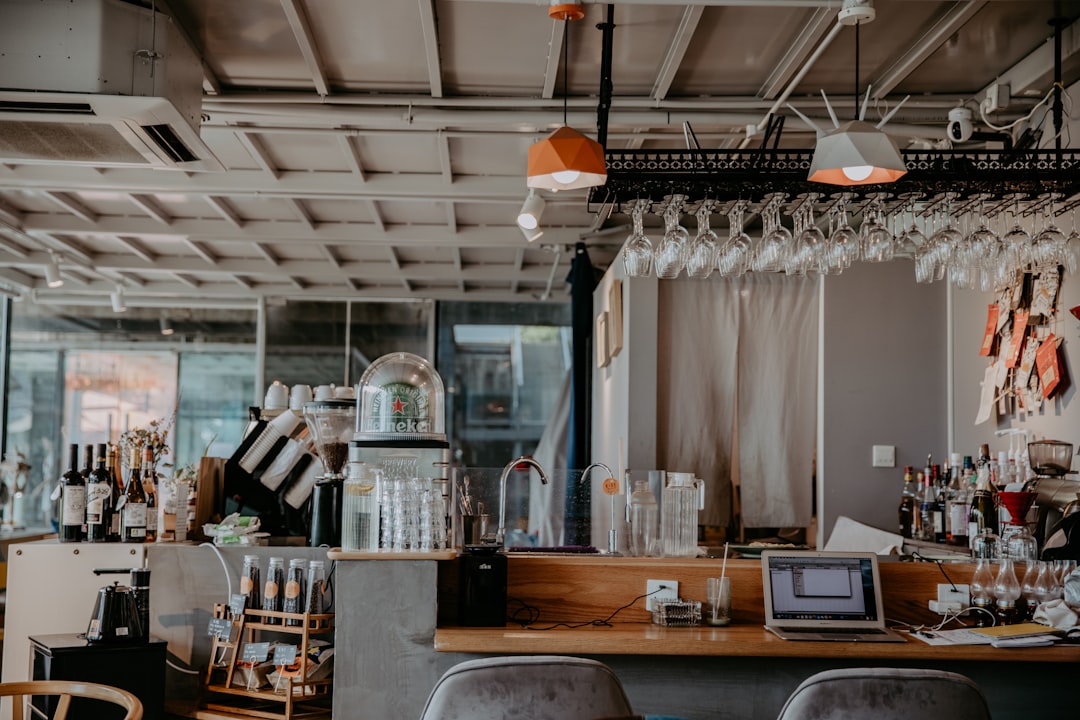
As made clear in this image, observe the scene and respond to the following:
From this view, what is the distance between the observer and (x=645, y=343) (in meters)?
6.39

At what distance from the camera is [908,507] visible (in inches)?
209

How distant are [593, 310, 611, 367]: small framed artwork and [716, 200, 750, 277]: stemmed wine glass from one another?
3.74 m

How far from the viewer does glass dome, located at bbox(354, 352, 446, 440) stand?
3223mm

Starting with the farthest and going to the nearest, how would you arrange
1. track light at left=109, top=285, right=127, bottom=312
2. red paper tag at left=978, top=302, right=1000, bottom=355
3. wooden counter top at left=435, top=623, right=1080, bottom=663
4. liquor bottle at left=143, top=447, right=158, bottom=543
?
track light at left=109, top=285, right=127, bottom=312 → red paper tag at left=978, top=302, right=1000, bottom=355 → liquor bottle at left=143, top=447, right=158, bottom=543 → wooden counter top at left=435, top=623, right=1080, bottom=663

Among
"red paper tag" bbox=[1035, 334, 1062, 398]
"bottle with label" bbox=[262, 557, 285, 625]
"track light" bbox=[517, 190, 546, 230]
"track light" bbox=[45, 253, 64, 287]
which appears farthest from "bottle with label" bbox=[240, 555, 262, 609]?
"track light" bbox=[45, 253, 64, 287]

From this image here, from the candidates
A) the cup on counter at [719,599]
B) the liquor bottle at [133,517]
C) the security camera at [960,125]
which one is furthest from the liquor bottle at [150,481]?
the security camera at [960,125]

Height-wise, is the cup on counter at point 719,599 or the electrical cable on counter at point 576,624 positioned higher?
the cup on counter at point 719,599

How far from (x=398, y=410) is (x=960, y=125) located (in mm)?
2938

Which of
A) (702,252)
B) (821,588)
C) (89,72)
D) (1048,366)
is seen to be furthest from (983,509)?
(89,72)

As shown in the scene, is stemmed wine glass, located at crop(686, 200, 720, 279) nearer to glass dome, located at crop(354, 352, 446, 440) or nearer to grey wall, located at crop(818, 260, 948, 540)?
glass dome, located at crop(354, 352, 446, 440)

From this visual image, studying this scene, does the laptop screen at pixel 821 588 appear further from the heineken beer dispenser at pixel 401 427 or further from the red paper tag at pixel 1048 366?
the red paper tag at pixel 1048 366

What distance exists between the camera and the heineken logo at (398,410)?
3225 mm

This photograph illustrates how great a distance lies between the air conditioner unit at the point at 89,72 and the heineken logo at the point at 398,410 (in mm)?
1560

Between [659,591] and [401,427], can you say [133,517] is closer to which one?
[401,427]
